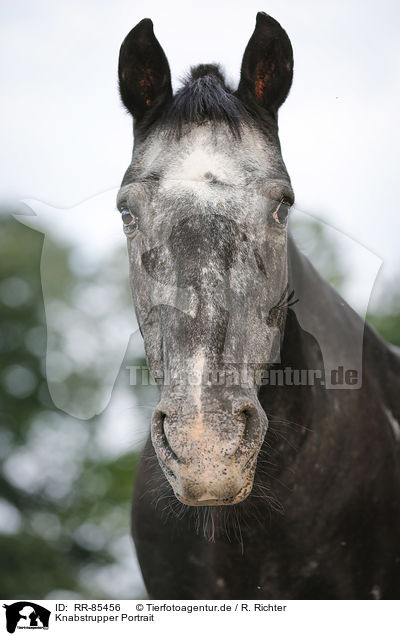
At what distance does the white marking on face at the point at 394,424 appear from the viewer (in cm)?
357

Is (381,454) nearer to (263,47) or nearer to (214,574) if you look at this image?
(214,574)

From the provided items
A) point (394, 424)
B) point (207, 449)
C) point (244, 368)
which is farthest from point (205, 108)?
point (394, 424)

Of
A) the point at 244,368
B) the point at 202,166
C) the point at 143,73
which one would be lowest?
the point at 244,368

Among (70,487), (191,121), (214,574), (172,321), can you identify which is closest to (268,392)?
(172,321)

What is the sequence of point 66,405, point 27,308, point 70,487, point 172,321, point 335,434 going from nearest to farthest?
point 172,321 → point 335,434 → point 66,405 → point 70,487 → point 27,308

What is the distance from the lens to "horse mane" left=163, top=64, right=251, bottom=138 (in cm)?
300

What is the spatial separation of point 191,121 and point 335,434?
1.88 m

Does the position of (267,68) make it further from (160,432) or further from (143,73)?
(160,432)

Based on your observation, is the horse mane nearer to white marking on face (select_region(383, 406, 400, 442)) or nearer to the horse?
the horse

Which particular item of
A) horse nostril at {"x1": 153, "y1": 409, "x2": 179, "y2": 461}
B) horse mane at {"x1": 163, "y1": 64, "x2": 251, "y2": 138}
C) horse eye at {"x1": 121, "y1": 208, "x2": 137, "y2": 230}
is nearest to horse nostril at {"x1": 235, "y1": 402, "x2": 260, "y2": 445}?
horse nostril at {"x1": 153, "y1": 409, "x2": 179, "y2": 461}

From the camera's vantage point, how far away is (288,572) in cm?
323
